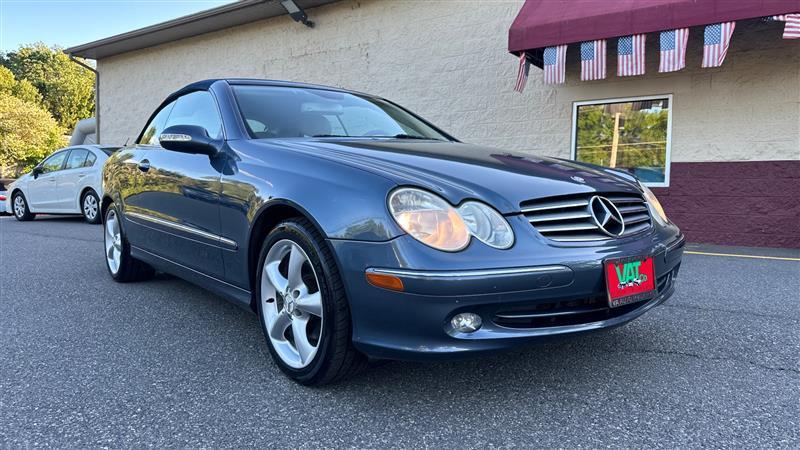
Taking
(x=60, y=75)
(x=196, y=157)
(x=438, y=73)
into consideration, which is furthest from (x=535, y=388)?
(x=60, y=75)

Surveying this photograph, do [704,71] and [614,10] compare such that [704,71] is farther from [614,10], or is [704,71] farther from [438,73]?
[438,73]

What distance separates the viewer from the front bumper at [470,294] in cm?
185

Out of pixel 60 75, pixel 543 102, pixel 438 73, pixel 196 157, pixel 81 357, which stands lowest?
pixel 81 357

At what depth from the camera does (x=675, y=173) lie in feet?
24.6

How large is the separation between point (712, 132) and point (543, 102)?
2323 mm

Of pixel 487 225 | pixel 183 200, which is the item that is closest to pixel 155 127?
pixel 183 200

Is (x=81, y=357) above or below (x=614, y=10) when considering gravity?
below

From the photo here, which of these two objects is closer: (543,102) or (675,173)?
(675,173)

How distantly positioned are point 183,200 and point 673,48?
19.0 ft

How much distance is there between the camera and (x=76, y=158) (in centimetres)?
951

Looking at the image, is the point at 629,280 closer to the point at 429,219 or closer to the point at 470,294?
the point at 470,294

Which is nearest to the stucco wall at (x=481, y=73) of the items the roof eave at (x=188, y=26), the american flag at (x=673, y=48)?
the roof eave at (x=188, y=26)

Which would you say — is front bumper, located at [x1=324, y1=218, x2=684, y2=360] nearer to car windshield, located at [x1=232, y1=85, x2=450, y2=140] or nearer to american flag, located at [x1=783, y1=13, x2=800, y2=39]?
car windshield, located at [x1=232, y1=85, x2=450, y2=140]

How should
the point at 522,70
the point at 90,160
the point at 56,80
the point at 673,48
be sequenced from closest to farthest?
1. the point at 673,48
2. the point at 522,70
3. the point at 90,160
4. the point at 56,80
